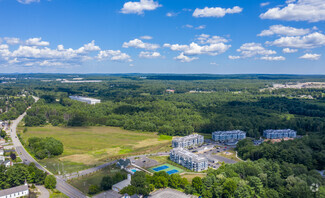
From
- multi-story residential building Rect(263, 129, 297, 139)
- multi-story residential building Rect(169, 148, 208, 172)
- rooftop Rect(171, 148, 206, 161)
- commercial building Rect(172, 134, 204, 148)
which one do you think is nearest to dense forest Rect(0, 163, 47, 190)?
multi-story residential building Rect(169, 148, 208, 172)

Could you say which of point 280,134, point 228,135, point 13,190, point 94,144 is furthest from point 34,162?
point 280,134

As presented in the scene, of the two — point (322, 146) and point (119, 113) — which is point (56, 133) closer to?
point (119, 113)

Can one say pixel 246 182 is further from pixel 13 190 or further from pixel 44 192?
pixel 13 190

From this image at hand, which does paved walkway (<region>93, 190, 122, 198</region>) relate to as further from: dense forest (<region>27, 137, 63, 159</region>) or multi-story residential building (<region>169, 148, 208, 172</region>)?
dense forest (<region>27, 137, 63, 159</region>)

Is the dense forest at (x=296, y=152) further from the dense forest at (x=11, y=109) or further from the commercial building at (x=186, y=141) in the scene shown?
the dense forest at (x=11, y=109)

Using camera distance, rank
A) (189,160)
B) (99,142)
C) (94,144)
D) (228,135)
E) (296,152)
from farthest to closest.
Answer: (228,135) < (99,142) < (94,144) < (189,160) < (296,152)

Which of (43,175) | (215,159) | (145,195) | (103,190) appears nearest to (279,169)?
(215,159)
